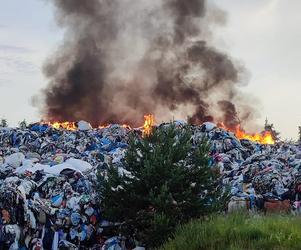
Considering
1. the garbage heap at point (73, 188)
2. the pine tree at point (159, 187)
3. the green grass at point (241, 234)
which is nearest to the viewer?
the green grass at point (241, 234)

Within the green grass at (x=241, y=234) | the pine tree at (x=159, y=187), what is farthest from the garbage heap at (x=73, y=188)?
the green grass at (x=241, y=234)

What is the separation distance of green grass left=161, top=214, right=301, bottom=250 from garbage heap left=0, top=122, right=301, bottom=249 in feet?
6.83

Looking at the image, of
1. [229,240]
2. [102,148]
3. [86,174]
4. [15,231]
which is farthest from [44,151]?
[229,240]

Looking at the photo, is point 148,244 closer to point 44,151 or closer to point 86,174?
point 86,174

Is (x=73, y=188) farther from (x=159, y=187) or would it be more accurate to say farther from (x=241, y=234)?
(x=241, y=234)

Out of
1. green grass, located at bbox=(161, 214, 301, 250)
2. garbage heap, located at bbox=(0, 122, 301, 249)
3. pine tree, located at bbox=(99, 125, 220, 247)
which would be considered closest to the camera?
green grass, located at bbox=(161, 214, 301, 250)

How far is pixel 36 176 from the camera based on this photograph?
9500 millimetres

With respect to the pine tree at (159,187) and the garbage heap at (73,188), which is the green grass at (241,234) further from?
the garbage heap at (73,188)

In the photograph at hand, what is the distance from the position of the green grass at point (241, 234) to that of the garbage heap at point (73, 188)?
208 cm

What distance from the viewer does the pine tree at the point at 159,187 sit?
25.0ft

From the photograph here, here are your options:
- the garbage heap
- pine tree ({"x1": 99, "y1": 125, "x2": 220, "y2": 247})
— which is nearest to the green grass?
pine tree ({"x1": 99, "y1": 125, "x2": 220, "y2": 247})

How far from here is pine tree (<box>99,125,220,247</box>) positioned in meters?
7.61

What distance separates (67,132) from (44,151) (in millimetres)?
1702

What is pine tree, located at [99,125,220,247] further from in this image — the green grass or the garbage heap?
the green grass
